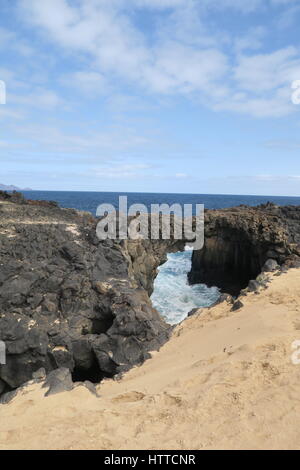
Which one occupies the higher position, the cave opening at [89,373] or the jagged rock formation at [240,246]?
the jagged rock formation at [240,246]

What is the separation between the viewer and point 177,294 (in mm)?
24016

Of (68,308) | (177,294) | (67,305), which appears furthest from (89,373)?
(177,294)

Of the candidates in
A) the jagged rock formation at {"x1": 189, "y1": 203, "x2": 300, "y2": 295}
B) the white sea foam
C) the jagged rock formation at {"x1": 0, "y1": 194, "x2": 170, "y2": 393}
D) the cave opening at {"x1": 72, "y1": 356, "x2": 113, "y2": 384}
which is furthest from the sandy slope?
the jagged rock formation at {"x1": 189, "y1": 203, "x2": 300, "y2": 295}

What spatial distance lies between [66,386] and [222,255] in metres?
22.3

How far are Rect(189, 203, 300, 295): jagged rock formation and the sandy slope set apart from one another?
1274 centimetres

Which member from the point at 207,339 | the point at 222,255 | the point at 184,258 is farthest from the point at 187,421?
the point at 184,258

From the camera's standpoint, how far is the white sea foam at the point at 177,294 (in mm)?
20247

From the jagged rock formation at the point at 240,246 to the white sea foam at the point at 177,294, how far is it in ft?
4.34

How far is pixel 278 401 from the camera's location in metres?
4.88

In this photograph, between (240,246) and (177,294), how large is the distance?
645 cm

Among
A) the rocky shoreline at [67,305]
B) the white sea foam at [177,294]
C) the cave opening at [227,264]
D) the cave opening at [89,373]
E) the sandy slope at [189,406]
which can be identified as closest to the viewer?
the sandy slope at [189,406]

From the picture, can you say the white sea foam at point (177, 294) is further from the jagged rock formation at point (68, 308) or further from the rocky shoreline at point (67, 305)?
the jagged rock formation at point (68, 308)

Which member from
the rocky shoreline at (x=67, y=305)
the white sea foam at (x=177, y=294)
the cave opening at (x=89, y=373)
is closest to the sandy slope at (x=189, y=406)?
the rocky shoreline at (x=67, y=305)

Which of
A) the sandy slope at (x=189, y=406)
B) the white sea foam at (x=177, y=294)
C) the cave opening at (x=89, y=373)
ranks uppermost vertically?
the sandy slope at (x=189, y=406)
